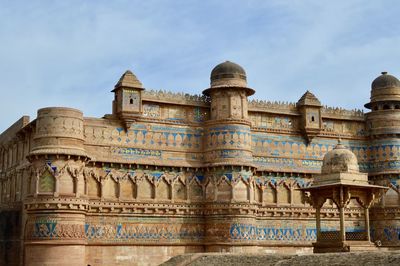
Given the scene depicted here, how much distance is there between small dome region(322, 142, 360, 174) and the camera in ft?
66.4

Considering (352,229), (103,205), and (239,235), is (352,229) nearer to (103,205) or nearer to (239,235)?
(239,235)

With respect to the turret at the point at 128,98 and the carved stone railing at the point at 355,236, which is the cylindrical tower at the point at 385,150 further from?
the turret at the point at 128,98

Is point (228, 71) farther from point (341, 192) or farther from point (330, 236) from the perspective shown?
point (330, 236)

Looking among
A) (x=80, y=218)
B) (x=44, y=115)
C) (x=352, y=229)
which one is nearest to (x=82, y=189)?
(x=80, y=218)

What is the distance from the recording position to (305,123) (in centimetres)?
3047

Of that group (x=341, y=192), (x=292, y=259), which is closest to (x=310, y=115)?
(x=341, y=192)

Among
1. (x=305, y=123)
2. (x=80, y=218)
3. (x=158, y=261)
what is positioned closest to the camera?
(x=80, y=218)

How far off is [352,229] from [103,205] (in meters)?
12.6

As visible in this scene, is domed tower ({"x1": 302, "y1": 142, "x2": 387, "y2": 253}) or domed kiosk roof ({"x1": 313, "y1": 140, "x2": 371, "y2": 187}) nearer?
domed tower ({"x1": 302, "y1": 142, "x2": 387, "y2": 253})

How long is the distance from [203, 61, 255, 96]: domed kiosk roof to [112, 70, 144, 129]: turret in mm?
3478

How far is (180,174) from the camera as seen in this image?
90.8 feet

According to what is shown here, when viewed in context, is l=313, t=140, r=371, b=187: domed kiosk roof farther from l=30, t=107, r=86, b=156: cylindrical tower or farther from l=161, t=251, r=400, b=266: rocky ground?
l=30, t=107, r=86, b=156: cylindrical tower

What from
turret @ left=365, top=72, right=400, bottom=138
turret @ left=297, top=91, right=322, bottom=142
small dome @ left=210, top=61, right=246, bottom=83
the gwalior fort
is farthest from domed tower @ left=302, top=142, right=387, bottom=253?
turret @ left=365, top=72, right=400, bottom=138

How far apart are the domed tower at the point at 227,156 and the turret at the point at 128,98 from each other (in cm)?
342
